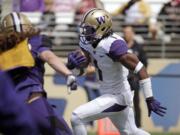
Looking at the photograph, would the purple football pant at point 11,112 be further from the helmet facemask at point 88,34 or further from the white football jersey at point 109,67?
the helmet facemask at point 88,34

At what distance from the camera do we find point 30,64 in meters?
6.17

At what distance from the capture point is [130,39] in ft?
37.9

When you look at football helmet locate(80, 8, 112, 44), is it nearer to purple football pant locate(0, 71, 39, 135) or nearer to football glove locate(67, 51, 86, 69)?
football glove locate(67, 51, 86, 69)

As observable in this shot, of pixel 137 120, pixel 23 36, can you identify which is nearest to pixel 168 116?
pixel 137 120

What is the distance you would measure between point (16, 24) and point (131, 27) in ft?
22.1

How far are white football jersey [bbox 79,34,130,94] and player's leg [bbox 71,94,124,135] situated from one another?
0.15 metres

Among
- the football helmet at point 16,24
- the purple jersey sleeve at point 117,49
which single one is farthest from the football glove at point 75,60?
the football helmet at point 16,24

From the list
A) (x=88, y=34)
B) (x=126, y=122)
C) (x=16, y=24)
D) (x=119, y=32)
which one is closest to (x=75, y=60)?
(x=88, y=34)

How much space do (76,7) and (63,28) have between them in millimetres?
424

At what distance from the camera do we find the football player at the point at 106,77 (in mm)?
7551

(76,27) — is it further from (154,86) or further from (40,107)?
(40,107)

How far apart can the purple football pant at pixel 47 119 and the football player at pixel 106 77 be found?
1.44 m

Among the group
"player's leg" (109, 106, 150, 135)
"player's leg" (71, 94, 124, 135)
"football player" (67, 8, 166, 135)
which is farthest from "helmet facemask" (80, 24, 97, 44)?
"player's leg" (109, 106, 150, 135)

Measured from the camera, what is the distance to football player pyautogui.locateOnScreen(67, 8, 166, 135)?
7.55 m
